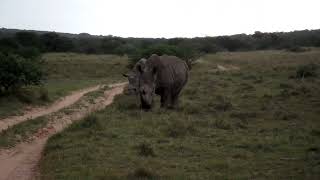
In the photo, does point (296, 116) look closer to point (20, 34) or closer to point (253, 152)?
point (253, 152)

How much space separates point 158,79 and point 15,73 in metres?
7.81

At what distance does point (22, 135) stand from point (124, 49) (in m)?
66.2

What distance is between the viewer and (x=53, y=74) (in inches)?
1945

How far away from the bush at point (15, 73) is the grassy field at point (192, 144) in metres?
5.65

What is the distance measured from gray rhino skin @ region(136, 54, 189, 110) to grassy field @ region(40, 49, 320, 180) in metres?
0.65

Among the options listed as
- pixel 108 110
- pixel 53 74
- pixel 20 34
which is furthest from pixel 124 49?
pixel 108 110

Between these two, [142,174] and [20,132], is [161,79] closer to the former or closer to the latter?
[20,132]

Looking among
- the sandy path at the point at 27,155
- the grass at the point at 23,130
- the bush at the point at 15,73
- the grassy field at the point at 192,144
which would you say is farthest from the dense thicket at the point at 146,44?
the sandy path at the point at 27,155

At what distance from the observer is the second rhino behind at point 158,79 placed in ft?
62.4

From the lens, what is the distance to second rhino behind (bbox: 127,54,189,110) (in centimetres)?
1903

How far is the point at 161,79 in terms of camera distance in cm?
2008

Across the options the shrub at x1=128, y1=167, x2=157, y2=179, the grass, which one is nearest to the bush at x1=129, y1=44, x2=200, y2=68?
the grass

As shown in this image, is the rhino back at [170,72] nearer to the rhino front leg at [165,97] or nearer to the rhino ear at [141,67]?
the rhino front leg at [165,97]

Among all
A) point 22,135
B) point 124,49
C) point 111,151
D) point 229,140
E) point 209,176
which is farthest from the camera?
point 124,49
